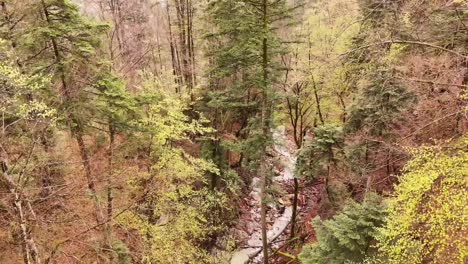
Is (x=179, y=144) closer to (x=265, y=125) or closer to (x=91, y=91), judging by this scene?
(x=265, y=125)

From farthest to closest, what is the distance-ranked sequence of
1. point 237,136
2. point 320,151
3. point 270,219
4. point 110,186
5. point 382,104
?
point 270,219, point 237,136, point 320,151, point 382,104, point 110,186

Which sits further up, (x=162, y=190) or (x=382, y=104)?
(x=382, y=104)

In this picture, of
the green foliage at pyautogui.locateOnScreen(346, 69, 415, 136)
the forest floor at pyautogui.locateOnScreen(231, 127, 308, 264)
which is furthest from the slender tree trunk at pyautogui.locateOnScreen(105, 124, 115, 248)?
the green foliage at pyautogui.locateOnScreen(346, 69, 415, 136)

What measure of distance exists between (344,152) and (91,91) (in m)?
9.86

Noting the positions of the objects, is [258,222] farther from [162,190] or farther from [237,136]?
[162,190]

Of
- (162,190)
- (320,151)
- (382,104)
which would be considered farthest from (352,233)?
(162,190)

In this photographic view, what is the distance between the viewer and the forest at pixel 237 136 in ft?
25.2

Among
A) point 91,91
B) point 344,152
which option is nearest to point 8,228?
point 91,91

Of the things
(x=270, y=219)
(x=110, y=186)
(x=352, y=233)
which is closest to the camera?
(x=352, y=233)

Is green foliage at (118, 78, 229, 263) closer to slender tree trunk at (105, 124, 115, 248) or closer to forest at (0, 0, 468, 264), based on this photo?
forest at (0, 0, 468, 264)

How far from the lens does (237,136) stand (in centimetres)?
2066

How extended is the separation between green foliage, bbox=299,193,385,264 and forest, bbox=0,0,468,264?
5 centimetres

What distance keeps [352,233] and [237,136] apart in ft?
36.6

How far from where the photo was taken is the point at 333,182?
1659 cm
